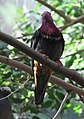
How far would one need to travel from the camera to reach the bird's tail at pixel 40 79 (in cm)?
133

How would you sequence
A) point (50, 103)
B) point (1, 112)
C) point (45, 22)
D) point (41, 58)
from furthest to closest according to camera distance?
point (50, 103)
point (1, 112)
point (45, 22)
point (41, 58)

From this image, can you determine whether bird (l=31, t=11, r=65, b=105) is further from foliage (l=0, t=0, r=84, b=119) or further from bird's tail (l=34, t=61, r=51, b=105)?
foliage (l=0, t=0, r=84, b=119)

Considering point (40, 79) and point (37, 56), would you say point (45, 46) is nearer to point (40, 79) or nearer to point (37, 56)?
point (40, 79)

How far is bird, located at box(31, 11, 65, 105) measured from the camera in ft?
4.39

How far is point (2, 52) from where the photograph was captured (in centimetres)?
168

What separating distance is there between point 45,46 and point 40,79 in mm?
134

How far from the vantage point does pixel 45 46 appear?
54.9 inches

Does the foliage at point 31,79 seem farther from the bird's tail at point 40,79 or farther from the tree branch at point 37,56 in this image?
the tree branch at point 37,56

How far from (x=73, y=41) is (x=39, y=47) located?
97 centimetres

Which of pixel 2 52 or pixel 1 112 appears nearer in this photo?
pixel 1 112

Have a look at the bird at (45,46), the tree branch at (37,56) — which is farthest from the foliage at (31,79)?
the tree branch at (37,56)

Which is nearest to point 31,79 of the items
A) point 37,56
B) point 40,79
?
point 40,79

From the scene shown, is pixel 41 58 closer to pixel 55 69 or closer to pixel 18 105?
pixel 55 69

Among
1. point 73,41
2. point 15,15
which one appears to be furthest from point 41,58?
point 15,15
